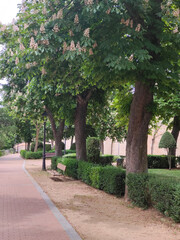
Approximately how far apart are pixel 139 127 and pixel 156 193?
8.20 feet

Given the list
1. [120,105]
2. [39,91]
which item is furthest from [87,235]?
[39,91]

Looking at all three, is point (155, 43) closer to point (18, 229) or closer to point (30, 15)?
point (30, 15)

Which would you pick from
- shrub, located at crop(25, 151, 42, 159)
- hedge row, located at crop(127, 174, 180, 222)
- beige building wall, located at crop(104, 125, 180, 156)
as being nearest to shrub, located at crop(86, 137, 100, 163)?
beige building wall, located at crop(104, 125, 180, 156)

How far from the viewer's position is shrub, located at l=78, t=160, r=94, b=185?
13.4 meters

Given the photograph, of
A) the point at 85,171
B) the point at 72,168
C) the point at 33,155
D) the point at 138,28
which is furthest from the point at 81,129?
the point at 33,155

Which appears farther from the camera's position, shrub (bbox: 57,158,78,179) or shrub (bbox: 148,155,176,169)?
shrub (bbox: 148,155,176,169)

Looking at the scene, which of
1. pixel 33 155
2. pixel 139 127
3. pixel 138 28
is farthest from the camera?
pixel 33 155

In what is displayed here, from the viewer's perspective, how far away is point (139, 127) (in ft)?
31.6

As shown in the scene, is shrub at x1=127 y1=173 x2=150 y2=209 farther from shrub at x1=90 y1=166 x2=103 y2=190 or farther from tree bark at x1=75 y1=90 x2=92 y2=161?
tree bark at x1=75 y1=90 x2=92 y2=161

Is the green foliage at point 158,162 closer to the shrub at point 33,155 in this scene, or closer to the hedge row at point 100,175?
the hedge row at point 100,175

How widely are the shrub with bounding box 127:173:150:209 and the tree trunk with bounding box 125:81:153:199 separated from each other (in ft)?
1.85

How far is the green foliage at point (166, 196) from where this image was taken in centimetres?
681

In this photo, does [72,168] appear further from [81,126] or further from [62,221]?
[62,221]

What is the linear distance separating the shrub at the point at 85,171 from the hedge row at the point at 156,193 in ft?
13.6
